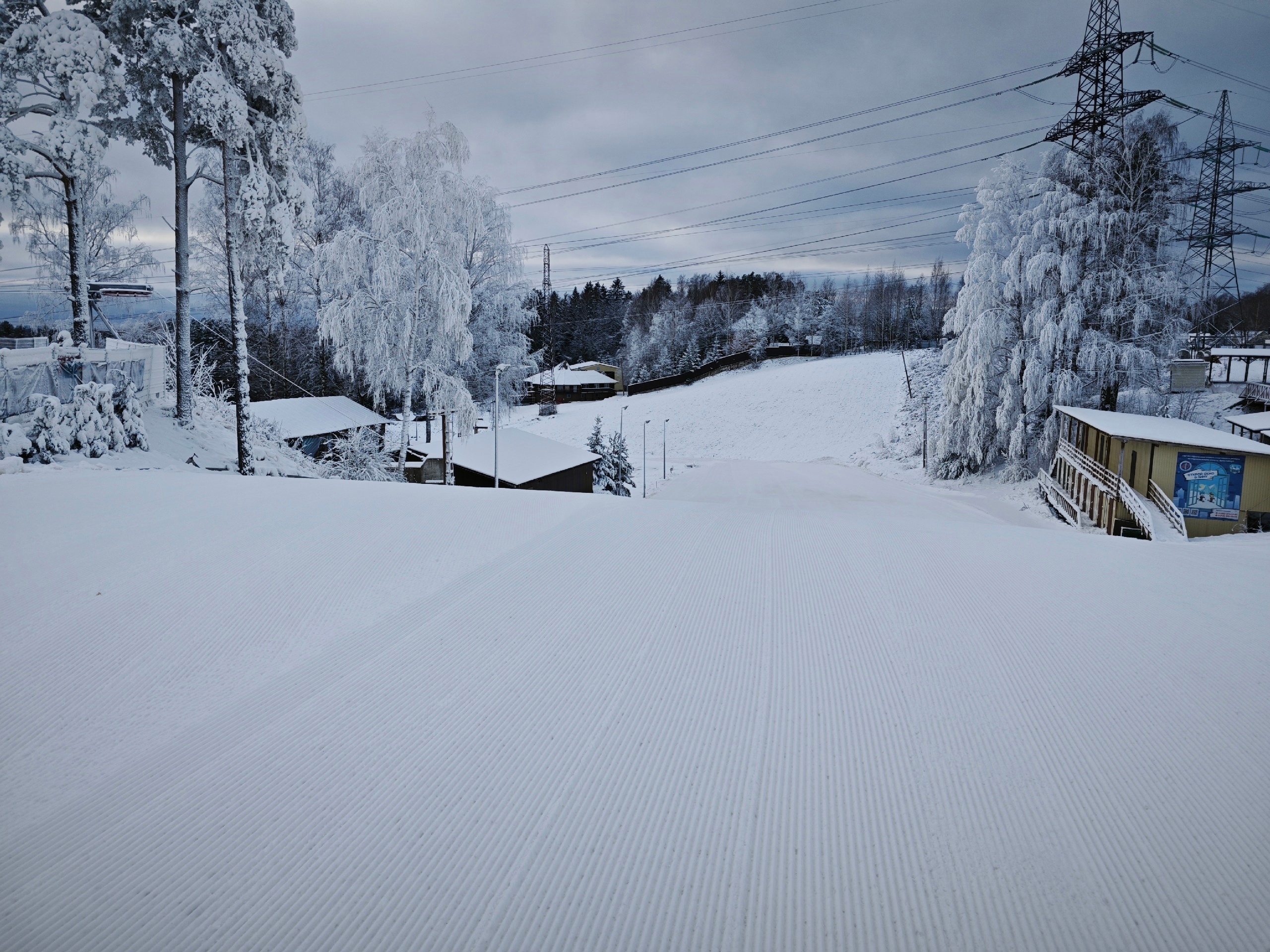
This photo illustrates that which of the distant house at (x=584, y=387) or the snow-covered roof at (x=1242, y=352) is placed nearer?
the snow-covered roof at (x=1242, y=352)

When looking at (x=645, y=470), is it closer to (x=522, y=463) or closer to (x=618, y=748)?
(x=522, y=463)

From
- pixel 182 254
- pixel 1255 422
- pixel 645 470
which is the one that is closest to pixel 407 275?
pixel 182 254

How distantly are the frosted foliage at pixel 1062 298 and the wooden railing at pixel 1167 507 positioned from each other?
672 cm

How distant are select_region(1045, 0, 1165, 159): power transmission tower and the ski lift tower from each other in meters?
27.6

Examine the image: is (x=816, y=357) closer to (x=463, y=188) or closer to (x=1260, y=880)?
(x=463, y=188)

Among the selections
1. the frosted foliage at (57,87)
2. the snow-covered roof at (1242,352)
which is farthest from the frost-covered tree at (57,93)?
the snow-covered roof at (1242,352)

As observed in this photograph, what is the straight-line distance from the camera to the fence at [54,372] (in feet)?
35.5

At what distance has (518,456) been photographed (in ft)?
64.6

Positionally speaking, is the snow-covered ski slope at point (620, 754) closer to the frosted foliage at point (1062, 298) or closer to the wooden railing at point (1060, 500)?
the wooden railing at point (1060, 500)

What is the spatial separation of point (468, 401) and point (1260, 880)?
15663mm

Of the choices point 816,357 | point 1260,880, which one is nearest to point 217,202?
point 1260,880

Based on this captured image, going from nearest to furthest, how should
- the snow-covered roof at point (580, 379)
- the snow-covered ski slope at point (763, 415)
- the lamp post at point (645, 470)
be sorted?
1. the lamp post at point (645, 470)
2. the snow-covered ski slope at point (763, 415)
3. the snow-covered roof at point (580, 379)

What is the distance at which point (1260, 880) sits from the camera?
2.04 m

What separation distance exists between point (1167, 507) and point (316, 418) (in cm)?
2400
